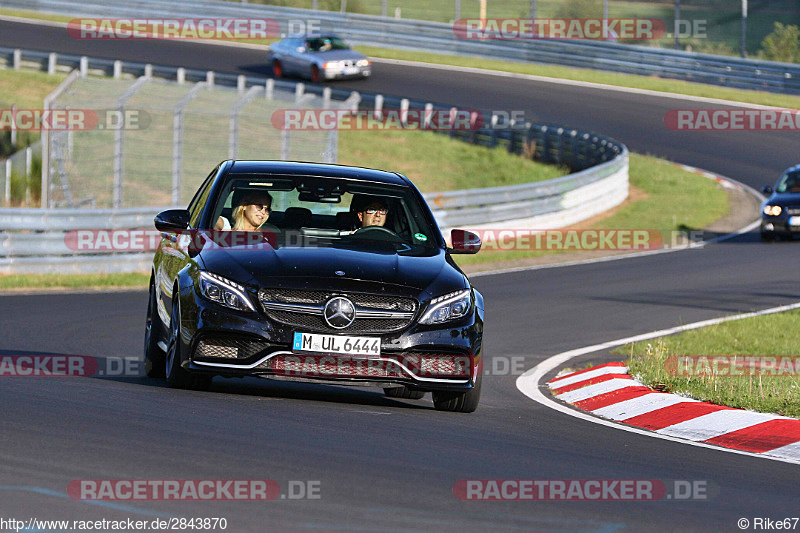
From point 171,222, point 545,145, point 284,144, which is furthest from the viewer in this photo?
point 545,145

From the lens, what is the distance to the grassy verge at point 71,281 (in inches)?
704

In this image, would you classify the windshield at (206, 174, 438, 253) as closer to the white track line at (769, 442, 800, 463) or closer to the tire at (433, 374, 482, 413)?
the tire at (433, 374, 482, 413)

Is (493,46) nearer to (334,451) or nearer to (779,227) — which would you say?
(779,227)

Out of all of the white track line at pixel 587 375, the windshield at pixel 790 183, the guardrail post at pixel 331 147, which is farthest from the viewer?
the windshield at pixel 790 183

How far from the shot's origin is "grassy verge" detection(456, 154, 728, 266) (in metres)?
26.4

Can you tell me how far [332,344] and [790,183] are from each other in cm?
1864

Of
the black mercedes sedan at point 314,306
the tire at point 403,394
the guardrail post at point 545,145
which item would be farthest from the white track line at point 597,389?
the guardrail post at point 545,145

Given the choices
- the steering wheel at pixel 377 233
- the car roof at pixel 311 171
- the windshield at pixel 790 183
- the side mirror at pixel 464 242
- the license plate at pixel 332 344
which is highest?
the car roof at pixel 311 171

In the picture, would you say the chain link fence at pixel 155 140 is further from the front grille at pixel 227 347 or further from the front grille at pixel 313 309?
the front grille at pixel 313 309

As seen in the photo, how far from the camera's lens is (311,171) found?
9773 mm

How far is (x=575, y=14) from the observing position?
56812mm

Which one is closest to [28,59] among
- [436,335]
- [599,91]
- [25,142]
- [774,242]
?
[25,142]

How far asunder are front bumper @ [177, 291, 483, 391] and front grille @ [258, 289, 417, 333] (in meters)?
0.06

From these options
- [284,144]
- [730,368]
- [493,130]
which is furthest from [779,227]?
[493,130]
